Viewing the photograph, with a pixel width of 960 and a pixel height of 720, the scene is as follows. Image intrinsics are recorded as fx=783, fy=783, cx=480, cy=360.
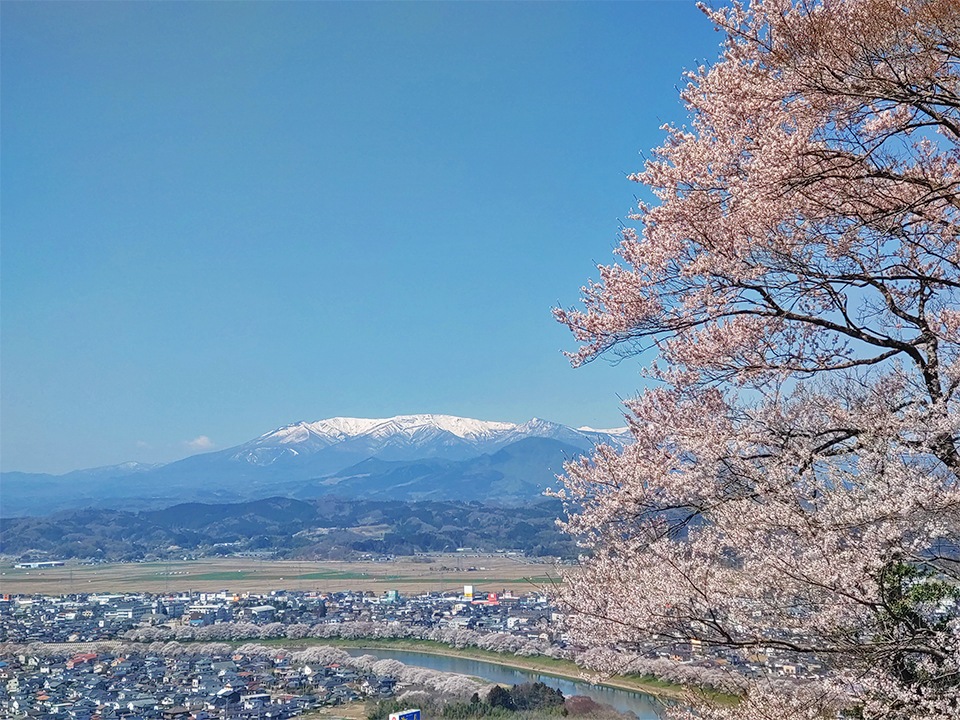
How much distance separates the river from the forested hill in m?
21.7

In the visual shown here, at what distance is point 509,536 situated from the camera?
206 feet

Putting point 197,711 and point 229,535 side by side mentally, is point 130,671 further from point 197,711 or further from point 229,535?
point 229,535

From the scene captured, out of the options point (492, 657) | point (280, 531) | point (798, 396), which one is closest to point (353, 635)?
point (492, 657)

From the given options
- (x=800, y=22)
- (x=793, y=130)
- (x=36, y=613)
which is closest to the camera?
(x=800, y=22)

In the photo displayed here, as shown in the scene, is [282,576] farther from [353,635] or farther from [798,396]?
[798,396]

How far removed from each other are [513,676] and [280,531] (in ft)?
213

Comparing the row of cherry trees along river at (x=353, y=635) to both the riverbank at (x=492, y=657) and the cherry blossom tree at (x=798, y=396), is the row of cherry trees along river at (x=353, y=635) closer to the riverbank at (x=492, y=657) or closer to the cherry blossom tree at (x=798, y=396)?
the riverbank at (x=492, y=657)

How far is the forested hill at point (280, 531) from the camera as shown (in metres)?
63.2

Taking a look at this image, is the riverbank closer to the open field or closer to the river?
the river

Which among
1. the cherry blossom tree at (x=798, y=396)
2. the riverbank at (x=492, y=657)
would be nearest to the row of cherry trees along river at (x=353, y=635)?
the riverbank at (x=492, y=657)

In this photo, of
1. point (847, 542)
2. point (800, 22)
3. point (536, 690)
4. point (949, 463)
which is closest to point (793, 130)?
point (800, 22)

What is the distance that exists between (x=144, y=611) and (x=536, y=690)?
2283 centimetres

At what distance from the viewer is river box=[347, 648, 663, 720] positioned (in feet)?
49.8

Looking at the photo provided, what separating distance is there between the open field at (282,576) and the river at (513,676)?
13.1m
